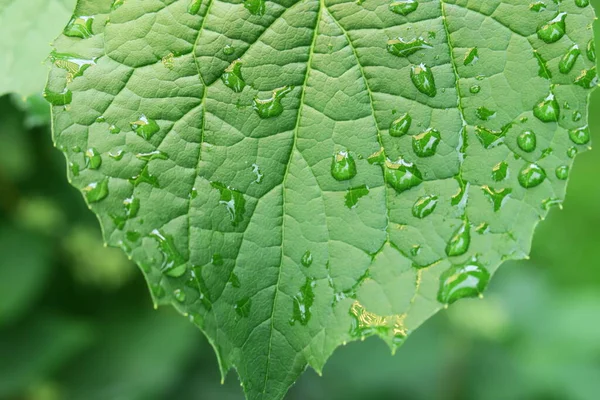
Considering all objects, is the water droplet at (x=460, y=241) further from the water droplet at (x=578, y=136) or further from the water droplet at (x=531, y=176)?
the water droplet at (x=578, y=136)

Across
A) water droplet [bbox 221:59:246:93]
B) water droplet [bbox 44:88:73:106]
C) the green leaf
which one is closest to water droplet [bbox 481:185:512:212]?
water droplet [bbox 221:59:246:93]

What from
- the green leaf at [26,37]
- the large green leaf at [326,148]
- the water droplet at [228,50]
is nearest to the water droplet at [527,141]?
the large green leaf at [326,148]

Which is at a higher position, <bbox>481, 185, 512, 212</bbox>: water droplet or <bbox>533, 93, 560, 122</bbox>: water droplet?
<bbox>533, 93, 560, 122</bbox>: water droplet

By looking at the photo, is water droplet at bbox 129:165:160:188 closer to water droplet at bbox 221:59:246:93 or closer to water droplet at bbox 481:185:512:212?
water droplet at bbox 221:59:246:93

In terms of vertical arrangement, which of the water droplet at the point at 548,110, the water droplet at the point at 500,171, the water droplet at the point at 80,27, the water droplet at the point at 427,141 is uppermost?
the water droplet at the point at 80,27

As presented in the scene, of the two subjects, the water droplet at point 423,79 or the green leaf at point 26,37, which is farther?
the green leaf at point 26,37

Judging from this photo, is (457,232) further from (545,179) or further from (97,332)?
(97,332)

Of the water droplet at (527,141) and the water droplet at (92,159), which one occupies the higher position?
the water droplet at (527,141)
